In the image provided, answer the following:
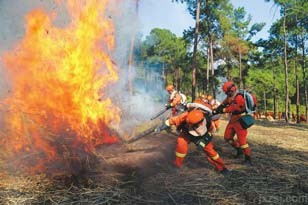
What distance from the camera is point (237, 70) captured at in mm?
41781

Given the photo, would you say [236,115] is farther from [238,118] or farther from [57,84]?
[57,84]

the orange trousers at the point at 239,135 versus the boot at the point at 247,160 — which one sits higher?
the orange trousers at the point at 239,135

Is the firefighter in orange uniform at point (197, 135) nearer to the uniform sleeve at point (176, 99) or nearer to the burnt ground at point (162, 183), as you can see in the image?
the burnt ground at point (162, 183)

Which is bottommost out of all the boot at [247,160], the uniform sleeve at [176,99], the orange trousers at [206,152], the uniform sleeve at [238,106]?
the boot at [247,160]

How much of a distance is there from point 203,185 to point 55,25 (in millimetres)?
5631

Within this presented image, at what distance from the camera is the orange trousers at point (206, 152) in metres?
6.18

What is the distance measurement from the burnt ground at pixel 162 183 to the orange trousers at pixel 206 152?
20 centimetres

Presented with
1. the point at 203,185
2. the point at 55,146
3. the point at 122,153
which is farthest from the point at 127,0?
the point at 203,185

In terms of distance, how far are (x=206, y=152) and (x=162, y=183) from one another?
1.23 meters

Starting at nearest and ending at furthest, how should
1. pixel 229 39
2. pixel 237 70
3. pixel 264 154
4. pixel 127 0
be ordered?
pixel 264 154
pixel 127 0
pixel 229 39
pixel 237 70

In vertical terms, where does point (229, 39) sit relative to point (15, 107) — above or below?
above

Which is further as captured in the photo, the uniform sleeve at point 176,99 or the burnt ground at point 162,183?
the uniform sleeve at point 176,99

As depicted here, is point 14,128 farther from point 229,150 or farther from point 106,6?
point 229,150

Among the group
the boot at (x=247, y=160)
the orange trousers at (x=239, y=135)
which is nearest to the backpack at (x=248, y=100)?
the orange trousers at (x=239, y=135)
